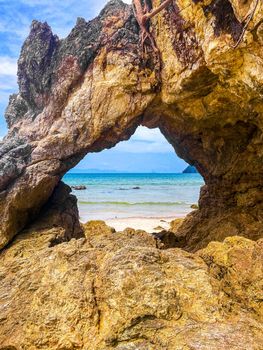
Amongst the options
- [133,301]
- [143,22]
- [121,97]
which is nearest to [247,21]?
[143,22]

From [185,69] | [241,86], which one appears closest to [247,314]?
[241,86]

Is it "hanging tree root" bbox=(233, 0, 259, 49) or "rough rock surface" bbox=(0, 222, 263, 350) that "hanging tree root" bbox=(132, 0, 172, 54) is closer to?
"hanging tree root" bbox=(233, 0, 259, 49)

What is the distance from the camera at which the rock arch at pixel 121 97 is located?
614 cm

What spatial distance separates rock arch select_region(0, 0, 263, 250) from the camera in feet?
20.1

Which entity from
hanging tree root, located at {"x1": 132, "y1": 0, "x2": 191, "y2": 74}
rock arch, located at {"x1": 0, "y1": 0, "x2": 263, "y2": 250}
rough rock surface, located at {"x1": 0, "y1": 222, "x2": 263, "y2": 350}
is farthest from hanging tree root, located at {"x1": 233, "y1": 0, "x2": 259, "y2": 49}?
rough rock surface, located at {"x1": 0, "y1": 222, "x2": 263, "y2": 350}

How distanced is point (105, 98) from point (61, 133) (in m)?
1.30

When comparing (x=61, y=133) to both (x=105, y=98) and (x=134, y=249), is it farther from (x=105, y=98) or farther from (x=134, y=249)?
(x=134, y=249)

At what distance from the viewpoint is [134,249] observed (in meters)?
4.11

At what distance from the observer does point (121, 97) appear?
733 centimetres

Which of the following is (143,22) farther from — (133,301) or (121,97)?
(133,301)

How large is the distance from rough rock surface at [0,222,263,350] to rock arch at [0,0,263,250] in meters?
2.96

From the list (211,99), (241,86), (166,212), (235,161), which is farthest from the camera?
(166,212)

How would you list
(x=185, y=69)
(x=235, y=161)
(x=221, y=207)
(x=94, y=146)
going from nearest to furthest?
(x=185, y=69)
(x=94, y=146)
(x=235, y=161)
(x=221, y=207)

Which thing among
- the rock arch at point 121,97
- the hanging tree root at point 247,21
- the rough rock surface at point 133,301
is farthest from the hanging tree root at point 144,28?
the rough rock surface at point 133,301
